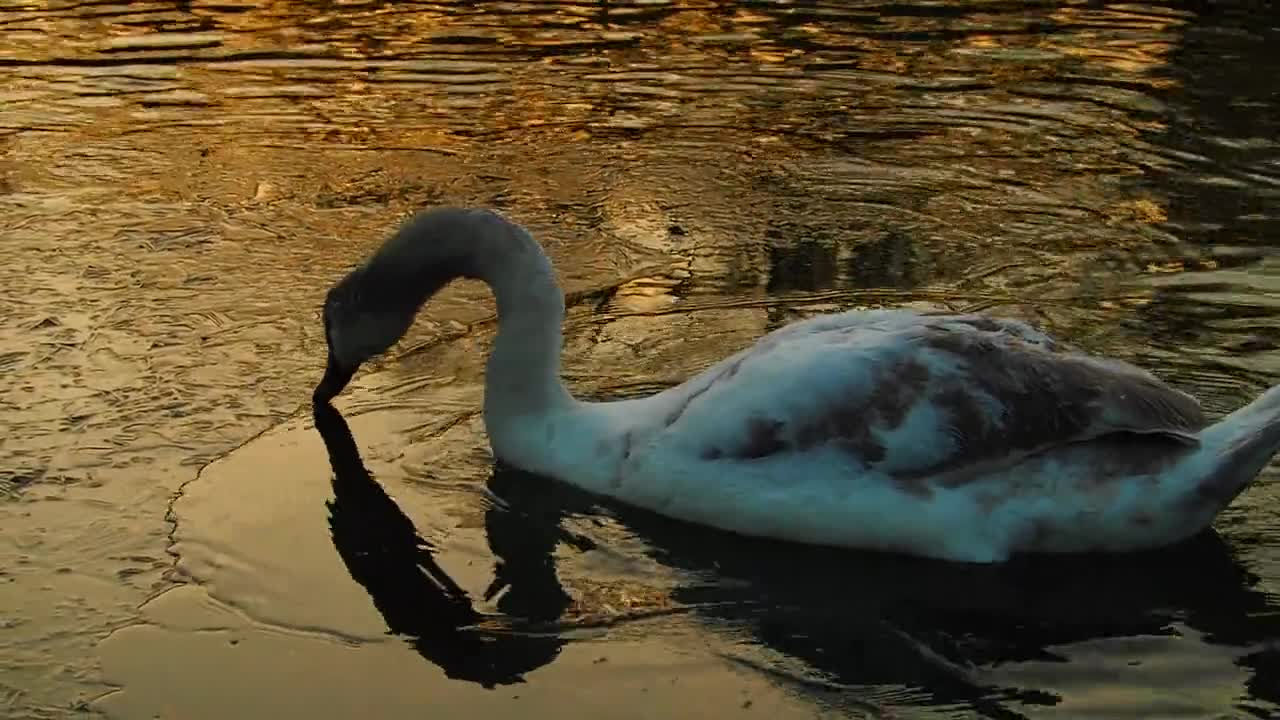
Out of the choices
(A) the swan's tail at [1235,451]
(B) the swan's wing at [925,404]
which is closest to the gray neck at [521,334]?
(B) the swan's wing at [925,404]

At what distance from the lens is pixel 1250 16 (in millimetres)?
15547

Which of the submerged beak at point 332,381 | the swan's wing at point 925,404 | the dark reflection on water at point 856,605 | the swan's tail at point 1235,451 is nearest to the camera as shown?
the dark reflection on water at point 856,605

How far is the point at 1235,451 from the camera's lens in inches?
215

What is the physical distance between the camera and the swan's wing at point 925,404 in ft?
18.4

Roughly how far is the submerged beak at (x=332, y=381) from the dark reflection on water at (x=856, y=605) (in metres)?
0.85

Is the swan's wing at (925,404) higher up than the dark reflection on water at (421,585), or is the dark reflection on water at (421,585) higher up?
the swan's wing at (925,404)

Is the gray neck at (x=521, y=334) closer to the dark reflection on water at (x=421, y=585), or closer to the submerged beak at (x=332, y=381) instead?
the dark reflection on water at (x=421, y=585)

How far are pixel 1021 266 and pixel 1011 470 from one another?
3.11 meters

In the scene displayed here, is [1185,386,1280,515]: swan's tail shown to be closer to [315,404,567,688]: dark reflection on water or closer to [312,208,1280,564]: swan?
[312,208,1280,564]: swan

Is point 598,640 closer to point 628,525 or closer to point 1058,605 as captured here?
point 628,525

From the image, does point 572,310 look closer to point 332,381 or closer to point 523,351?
point 332,381

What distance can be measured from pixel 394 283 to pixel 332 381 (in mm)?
483

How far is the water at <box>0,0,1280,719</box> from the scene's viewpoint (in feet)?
16.5

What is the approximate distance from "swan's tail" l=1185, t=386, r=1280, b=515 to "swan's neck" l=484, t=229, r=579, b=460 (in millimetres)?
2038
